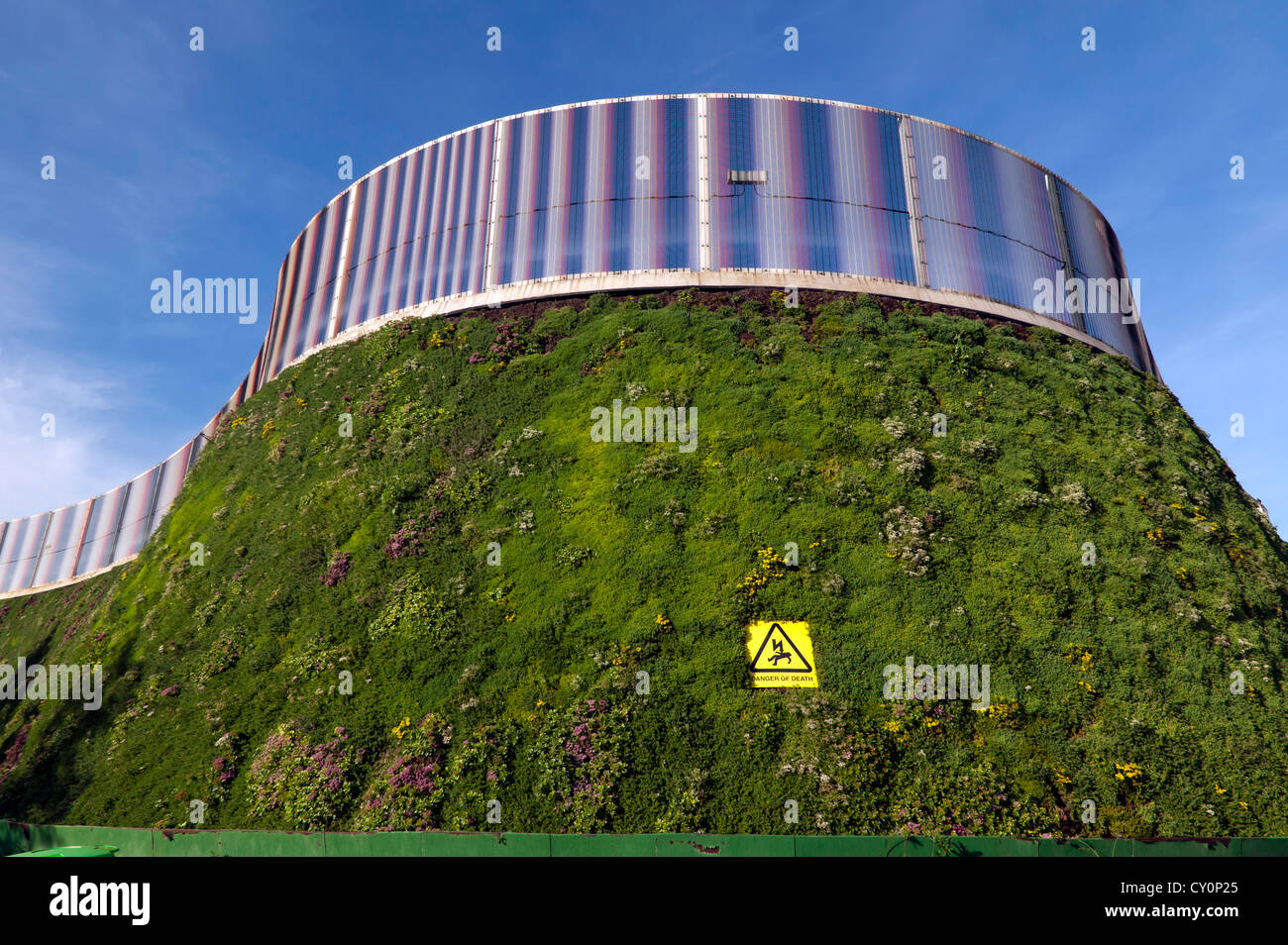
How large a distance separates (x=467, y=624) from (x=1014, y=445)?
18354mm

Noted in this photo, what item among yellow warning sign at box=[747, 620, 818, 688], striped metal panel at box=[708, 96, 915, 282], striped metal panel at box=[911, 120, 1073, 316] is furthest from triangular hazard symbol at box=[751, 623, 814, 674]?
striped metal panel at box=[911, 120, 1073, 316]

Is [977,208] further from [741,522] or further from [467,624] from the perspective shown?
[467,624]

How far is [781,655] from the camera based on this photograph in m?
19.2

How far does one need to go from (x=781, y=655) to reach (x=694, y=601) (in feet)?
8.88

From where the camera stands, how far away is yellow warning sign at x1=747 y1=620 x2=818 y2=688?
18734mm

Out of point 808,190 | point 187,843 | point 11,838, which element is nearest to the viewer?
point 187,843

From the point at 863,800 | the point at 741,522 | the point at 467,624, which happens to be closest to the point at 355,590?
the point at 467,624

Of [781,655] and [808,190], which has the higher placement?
[808,190]

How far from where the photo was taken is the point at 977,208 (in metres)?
32.9

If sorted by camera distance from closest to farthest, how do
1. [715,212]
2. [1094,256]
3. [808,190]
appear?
[715,212]
[808,190]
[1094,256]

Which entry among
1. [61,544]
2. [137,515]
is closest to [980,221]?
[137,515]

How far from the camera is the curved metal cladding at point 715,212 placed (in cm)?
3089

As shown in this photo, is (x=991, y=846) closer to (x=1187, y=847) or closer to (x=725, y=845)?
(x=1187, y=847)
